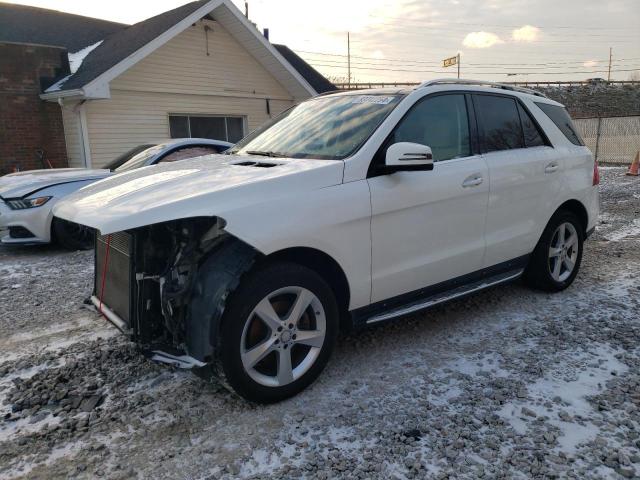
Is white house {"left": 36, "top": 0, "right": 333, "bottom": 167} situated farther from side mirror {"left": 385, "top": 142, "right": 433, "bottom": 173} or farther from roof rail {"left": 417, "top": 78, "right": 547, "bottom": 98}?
side mirror {"left": 385, "top": 142, "right": 433, "bottom": 173}

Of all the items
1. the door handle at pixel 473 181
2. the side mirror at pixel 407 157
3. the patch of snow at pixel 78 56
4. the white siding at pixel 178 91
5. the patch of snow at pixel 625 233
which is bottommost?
the patch of snow at pixel 625 233

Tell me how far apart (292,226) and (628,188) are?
472 inches

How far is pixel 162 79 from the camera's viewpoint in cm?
1291

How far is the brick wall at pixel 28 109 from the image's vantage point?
11.7 metres

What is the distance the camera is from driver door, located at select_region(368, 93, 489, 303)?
3.22 metres

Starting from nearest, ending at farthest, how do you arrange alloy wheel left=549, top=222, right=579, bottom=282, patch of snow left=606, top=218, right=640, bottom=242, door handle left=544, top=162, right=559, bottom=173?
door handle left=544, top=162, right=559, bottom=173 < alloy wheel left=549, top=222, right=579, bottom=282 < patch of snow left=606, top=218, right=640, bottom=242

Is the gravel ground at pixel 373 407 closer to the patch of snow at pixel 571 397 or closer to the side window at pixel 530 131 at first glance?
the patch of snow at pixel 571 397

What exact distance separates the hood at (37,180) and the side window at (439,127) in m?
5.29

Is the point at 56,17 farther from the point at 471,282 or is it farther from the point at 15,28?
the point at 471,282

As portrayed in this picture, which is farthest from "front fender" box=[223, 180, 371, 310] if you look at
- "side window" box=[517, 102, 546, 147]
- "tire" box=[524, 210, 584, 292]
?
"tire" box=[524, 210, 584, 292]

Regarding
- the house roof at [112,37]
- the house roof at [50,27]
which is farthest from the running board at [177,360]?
the house roof at [50,27]

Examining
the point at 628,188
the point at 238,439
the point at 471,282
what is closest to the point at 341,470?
the point at 238,439

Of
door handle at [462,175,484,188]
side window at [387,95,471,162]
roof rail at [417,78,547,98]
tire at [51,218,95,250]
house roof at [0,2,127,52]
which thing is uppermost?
house roof at [0,2,127,52]

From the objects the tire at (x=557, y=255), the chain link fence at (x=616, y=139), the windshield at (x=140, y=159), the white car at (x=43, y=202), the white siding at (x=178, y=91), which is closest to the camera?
the tire at (x=557, y=255)
